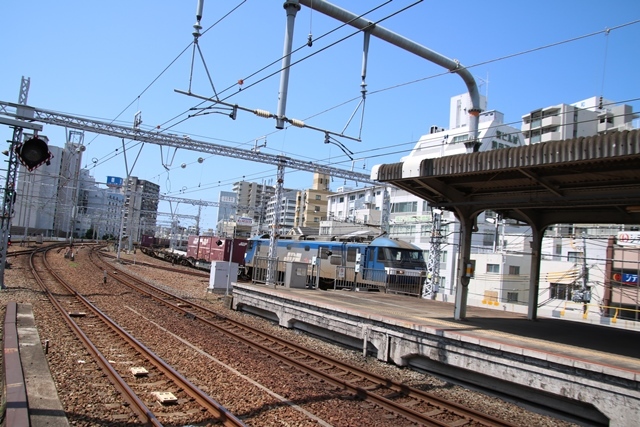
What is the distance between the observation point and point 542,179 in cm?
900

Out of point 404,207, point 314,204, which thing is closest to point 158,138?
point 404,207

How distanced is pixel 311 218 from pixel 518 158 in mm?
82799

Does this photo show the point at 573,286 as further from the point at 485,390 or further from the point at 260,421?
the point at 260,421

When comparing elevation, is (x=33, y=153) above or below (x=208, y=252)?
above

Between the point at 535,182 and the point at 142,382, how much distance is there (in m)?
8.35

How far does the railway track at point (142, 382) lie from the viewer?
6.20 meters

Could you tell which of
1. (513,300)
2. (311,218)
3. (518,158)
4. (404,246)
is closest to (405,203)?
(513,300)

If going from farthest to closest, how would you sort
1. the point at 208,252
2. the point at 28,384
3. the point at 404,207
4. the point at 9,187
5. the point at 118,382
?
1. the point at 404,207
2. the point at 208,252
3. the point at 9,187
4. the point at 118,382
5. the point at 28,384

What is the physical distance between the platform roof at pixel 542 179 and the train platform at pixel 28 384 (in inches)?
300

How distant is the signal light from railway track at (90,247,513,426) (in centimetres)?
646

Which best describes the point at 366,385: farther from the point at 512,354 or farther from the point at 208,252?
the point at 208,252

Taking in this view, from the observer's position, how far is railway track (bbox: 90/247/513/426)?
22.2 ft

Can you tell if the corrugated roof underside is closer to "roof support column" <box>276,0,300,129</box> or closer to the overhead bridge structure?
the overhead bridge structure

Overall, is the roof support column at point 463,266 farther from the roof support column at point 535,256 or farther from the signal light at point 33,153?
the signal light at point 33,153
